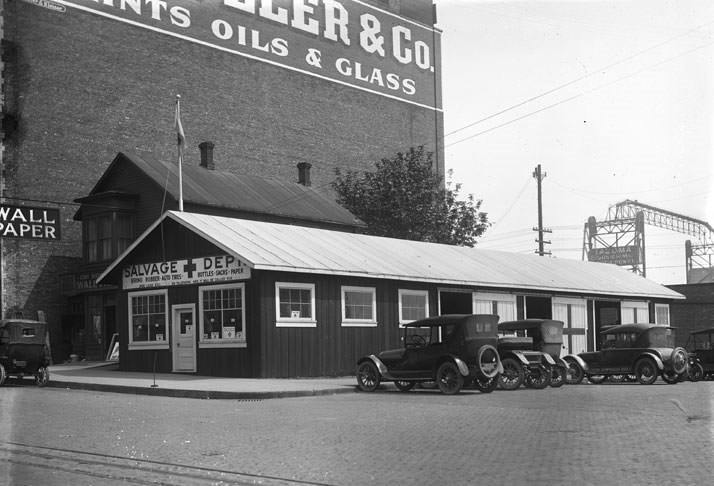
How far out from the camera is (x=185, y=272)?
86.4 feet

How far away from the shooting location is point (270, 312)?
79.6ft

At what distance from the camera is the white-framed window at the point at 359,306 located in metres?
26.8

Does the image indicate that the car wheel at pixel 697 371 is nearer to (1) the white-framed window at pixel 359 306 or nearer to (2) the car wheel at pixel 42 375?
(1) the white-framed window at pixel 359 306

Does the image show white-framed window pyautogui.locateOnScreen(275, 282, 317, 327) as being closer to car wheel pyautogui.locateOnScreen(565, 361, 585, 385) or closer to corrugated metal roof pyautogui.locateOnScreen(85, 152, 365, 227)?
car wheel pyautogui.locateOnScreen(565, 361, 585, 385)

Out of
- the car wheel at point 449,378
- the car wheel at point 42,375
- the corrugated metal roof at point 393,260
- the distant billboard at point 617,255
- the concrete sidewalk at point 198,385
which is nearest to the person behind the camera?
the concrete sidewalk at point 198,385

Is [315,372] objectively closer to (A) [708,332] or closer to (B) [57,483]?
A: (A) [708,332]

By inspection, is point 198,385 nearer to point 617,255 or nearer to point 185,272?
point 185,272

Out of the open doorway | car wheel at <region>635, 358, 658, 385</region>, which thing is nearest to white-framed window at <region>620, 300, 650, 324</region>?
the open doorway

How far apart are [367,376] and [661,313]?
25.7 metres

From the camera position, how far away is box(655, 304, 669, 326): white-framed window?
42.2 m

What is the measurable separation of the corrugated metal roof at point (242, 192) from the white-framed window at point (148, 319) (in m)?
7.54

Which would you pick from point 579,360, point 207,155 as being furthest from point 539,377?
point 207,155

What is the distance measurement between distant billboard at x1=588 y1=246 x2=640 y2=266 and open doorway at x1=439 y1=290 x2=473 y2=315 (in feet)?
230

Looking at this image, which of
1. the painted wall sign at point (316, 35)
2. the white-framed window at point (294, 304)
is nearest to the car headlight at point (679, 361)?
the white-framed window at point (294, 304)
